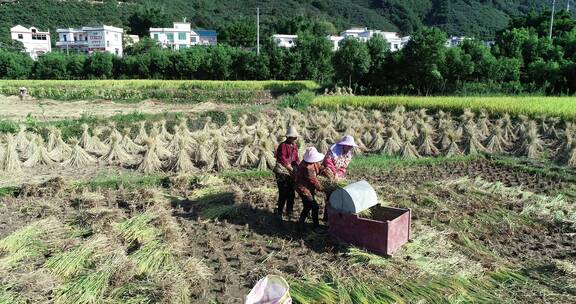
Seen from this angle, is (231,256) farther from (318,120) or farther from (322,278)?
(318,120)

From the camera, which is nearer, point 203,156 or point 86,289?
point 86,289

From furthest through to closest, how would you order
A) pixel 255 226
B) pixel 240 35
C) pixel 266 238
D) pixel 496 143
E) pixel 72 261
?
pixel 240 35 < pixel 496 143 < pixel 255 226 < pixel 266 238 < pixel 72 261

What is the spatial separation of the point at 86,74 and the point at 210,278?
126 feet

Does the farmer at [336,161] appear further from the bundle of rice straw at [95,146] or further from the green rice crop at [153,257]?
the bundle of rice straw at [95,146]

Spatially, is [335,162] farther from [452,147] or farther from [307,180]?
[452,147]

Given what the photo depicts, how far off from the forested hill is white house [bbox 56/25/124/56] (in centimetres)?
860

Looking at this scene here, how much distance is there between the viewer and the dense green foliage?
77.2 m

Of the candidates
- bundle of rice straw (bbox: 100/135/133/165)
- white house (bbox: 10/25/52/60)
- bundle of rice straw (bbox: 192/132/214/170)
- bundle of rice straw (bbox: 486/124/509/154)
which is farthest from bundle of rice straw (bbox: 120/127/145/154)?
white house (bbox: 10/25/52/60)

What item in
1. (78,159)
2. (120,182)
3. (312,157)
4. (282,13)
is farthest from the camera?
(282,13)

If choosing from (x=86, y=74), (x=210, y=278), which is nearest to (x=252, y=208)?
(x=210, y=278)

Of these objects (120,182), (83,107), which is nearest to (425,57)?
(83,107)

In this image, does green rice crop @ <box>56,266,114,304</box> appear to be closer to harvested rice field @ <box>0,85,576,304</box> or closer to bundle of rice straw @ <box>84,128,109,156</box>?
harvested rice field @ <box>0,85,576,304</box>

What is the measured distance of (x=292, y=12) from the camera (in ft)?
306

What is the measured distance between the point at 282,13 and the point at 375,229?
92488mm
